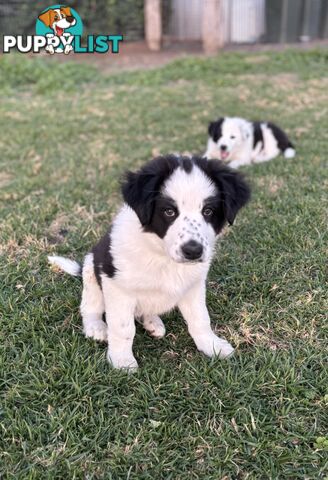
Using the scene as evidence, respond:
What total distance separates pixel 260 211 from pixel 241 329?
1626 millimetres

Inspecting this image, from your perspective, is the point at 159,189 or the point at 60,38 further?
the point at 60,38

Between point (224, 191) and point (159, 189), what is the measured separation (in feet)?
1.06

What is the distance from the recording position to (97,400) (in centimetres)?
223

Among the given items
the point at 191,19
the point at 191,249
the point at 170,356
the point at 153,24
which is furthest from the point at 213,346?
the point at 191,19

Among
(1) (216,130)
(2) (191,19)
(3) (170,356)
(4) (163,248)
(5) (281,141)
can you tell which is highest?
(2) (191,19)

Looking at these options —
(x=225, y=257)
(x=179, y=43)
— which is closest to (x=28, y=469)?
(x=225, y=257)

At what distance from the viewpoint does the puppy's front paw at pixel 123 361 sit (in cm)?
240

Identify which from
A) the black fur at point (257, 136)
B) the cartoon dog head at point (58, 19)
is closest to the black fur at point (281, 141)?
the black fur at point (257, 136)

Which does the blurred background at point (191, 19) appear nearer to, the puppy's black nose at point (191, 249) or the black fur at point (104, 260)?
the black fur at point (104, 260)

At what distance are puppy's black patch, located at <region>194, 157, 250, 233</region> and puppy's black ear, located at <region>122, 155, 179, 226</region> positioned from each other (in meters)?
0.17

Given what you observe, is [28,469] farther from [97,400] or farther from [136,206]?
[136,206]

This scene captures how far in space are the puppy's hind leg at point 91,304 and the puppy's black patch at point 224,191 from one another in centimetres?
80

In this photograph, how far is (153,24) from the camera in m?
13.0

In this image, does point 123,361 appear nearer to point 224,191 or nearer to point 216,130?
point 224,191
